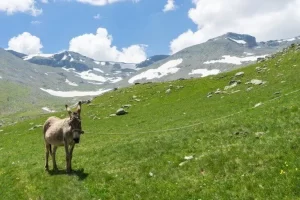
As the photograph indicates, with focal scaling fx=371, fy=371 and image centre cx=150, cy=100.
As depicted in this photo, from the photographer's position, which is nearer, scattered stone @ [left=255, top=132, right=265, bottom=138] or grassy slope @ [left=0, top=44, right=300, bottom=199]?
grassy slope @ [left=0, top=44, right=300, bottom=199]

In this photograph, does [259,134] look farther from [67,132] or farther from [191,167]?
[67,132]

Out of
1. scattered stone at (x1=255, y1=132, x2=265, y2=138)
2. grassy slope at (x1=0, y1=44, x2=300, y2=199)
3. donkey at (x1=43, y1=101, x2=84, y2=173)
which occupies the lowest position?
grassy slope at (x1=0, y1=44, x2=300, y2=199)

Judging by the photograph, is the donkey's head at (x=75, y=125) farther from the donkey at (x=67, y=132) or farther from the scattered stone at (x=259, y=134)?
the scattered stone at (x=259, y=134)

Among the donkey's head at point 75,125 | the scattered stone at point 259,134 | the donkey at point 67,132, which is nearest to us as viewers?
the donkey's head at point 75,125

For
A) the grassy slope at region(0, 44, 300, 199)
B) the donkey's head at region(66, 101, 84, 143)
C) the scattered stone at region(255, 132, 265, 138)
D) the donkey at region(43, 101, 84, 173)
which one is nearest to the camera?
the grassy slope at region(0, 44, 300, 199)

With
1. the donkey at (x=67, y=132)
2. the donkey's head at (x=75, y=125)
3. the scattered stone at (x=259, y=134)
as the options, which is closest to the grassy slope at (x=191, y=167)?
the scattered stone at (x=259, y=134)

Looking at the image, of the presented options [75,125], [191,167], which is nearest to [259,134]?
[191,167]

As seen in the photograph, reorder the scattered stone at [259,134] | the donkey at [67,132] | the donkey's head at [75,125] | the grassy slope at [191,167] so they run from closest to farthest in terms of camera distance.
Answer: the grassy slope at [191,167], the donkey's head at [75,125], the donkey at [67,132], the scattered stone at [259,134]

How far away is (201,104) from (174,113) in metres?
4.88

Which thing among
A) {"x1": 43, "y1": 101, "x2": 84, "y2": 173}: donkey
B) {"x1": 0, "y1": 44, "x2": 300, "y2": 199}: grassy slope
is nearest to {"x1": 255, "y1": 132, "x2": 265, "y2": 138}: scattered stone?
{"x1": 0, "y1": 44, "x2": 300, "y2": 199}: grassy slope

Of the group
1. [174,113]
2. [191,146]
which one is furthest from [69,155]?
[174,113]

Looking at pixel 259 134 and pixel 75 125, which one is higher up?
pixel 75 125

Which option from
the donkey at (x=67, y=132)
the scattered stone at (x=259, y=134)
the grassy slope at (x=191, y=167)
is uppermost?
the donkey at (x=67, y=132)

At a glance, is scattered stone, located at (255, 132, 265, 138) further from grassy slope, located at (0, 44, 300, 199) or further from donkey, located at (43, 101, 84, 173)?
donkey, located at (43, 101, 84, 173)
